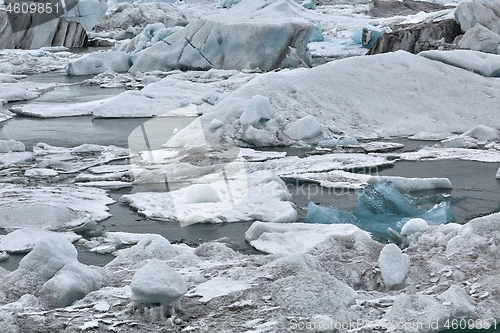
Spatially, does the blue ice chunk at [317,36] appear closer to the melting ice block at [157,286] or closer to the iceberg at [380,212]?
the iceberg at [380,212]

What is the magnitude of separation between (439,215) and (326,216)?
2.73 feet

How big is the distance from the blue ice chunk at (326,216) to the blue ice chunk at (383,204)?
155mm

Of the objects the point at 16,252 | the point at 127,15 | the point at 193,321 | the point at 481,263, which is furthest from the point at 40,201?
the point at 127,15

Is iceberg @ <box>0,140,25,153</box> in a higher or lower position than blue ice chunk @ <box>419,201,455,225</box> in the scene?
lower

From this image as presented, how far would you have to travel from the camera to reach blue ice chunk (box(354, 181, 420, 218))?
541 cm

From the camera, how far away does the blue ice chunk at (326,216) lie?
17.0 feet

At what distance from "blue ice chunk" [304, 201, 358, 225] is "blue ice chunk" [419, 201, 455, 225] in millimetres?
531

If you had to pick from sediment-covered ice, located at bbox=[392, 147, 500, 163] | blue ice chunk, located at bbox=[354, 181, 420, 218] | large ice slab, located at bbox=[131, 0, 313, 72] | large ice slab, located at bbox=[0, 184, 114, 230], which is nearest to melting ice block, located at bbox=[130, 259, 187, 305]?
large ice slab, located at bbox=[0, 184, 114, 230]

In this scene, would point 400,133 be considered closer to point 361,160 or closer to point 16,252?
point 361,160

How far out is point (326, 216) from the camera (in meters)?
5.21

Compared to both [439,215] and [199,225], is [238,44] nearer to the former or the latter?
[199,225]

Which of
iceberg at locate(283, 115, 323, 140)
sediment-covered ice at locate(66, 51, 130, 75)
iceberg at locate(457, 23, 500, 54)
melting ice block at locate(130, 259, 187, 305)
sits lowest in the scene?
sediment-covered ice at locate(66, 51, 130, 75)

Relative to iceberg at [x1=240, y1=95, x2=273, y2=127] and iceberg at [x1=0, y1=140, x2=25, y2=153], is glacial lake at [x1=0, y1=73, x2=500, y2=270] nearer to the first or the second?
iceberg at [x1=0, y1=140, x2=25, y2=153]

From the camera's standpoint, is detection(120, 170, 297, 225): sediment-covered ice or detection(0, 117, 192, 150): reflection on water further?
detection(0, 117, 192, 150): reflection on water
